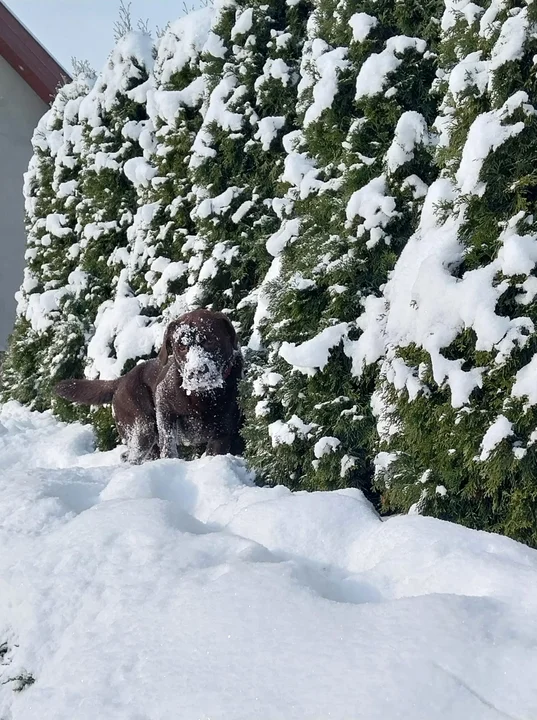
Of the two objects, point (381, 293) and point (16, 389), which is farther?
point (16, 389)

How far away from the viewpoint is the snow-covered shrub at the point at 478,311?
8.43ft

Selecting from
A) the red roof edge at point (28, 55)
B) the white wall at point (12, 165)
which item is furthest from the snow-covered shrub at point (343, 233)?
the white wall at point (12, 165)

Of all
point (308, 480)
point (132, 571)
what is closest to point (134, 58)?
point (308, 480)

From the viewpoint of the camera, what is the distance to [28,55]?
1313 cm

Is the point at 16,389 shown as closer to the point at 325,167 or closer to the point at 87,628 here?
the point at 325,167

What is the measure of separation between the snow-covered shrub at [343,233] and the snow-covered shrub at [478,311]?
0.39 meters

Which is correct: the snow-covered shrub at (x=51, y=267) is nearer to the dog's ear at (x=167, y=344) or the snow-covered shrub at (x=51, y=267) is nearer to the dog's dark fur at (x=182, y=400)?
the dog's dark fur at (x=182, y=400)

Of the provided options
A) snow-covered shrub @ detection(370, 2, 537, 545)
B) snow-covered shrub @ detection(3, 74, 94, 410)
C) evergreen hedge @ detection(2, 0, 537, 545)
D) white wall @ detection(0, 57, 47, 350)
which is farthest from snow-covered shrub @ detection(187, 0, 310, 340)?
white wall @ detection(0, 57, 47, 350)

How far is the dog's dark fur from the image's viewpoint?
4184mm

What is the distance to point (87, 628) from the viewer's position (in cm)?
197

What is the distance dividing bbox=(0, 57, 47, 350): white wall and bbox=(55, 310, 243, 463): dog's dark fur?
31.8 ft

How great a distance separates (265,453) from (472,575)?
1898mm

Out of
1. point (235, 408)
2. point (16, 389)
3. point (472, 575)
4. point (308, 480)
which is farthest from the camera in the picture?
point (16, 389)

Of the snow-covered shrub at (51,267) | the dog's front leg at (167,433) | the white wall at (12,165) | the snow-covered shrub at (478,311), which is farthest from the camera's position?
the white wall at (12,165)
